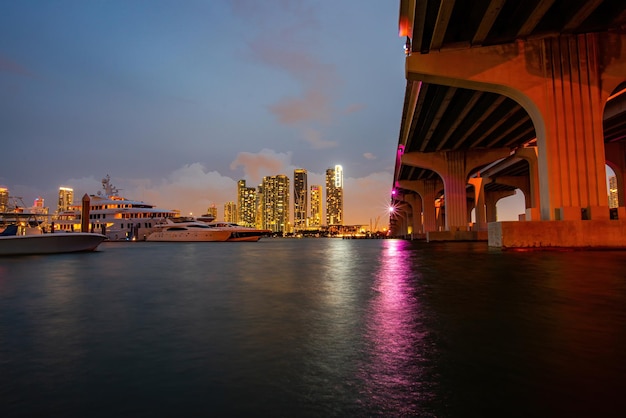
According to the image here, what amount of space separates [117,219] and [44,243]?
58.1 m

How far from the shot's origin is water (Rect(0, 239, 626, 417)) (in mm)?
3000

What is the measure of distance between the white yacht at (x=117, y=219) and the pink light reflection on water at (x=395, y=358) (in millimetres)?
83221

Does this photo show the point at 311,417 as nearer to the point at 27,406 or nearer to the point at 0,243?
the point at 27,406

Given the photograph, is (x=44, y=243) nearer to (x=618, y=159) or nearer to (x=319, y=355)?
(x=319, y=355)

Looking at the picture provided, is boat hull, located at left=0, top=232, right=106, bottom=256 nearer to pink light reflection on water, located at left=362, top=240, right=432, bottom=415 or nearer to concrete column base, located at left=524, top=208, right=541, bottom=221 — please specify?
pink light reflection on water, located at left=362, top=240, right=432, bottom=415

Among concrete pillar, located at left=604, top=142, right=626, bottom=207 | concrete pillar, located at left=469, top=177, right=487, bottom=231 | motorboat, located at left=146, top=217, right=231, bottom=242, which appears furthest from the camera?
motorboat, located at left=146, top=217, right=231, bottom=242

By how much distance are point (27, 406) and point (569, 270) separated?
49.3ft

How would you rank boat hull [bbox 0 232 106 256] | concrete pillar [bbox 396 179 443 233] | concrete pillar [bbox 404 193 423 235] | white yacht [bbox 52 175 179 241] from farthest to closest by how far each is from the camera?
1. concrete pillar [bbox 404 193 423 235]
2. white yacht [bbox 52 175 179 241]
3. concrete pillar [bbox 396 179 443 233]
4. boat hull [bbox 0 232 106 256]

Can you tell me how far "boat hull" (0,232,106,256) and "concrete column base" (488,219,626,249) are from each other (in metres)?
32.7

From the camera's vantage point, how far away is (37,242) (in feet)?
96.5

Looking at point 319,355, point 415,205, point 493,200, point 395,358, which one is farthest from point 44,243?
point 493,200

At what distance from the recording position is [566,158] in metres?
21.2

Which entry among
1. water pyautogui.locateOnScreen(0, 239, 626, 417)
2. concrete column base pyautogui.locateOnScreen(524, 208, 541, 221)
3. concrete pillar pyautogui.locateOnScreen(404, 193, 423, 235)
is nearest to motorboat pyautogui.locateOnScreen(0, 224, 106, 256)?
water pyautogui.locateOnScreen(0, 239, 626, 417)

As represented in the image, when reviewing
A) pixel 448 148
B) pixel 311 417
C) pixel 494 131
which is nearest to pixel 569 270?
pixel 311 417
